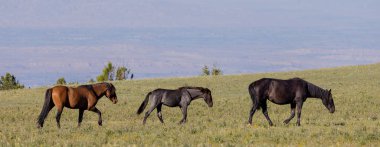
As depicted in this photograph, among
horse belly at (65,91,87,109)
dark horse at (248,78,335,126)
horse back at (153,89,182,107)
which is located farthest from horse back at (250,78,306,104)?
horse belly at (65,91,87,109)

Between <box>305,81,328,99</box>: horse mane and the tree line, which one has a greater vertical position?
the tree line

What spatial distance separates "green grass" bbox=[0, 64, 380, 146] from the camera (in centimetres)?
2162

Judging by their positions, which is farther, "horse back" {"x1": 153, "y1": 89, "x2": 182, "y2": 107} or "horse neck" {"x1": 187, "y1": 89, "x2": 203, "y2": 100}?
"horse neck" {"x1": 187, "y1": 89, "x2": 203, "y2": 100}

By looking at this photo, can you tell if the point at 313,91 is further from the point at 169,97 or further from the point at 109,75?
the point at 109,75

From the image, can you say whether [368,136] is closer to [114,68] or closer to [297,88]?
[297,88]

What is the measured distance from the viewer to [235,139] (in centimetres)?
2194

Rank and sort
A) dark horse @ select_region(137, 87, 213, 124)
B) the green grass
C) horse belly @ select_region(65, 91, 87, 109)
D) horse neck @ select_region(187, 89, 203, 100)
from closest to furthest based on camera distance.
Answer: the green grass < horse belly @ select_region(65, 91, 87, 109) < dark horse @ select_region(137, 87, 213, 124) < horse neck @ select_region(187, 89, 203, 100)

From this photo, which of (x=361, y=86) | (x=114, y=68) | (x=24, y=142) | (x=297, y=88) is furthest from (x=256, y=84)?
(x=114, y=68)

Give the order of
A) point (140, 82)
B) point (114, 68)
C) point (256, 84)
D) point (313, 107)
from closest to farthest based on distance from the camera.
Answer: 1. point (256, 84)
2. point (313, 107)
3. point (140, 82)
4. point (114, 68)

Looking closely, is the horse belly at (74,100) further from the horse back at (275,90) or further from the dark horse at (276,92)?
the horse back at (275,90)

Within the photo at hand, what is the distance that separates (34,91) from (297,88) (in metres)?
35.1

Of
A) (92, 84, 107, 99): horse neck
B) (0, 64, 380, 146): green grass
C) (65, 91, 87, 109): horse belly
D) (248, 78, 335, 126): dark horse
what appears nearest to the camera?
(0, 64, 380, 146): green grass

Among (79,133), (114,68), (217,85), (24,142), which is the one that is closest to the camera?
(24,142)

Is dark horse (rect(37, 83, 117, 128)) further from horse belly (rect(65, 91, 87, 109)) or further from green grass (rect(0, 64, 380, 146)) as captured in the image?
green grass (rect(0, 64, 380, 146))
